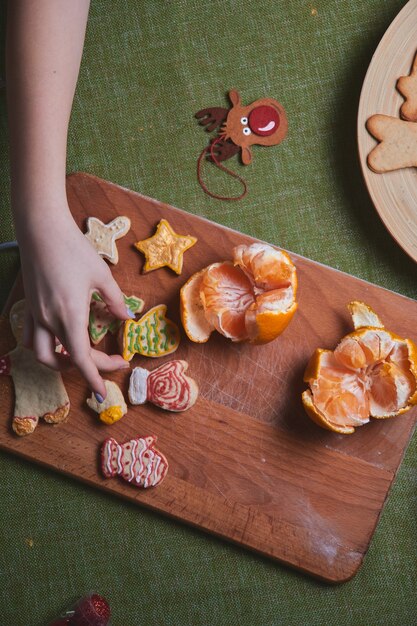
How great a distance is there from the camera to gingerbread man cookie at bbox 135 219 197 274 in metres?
1.32

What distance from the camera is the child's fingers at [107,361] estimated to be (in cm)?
123

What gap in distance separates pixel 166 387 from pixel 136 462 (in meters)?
0.16

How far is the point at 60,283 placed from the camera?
1.14 metres

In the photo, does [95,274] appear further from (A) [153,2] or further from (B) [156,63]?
(A) [153,2]

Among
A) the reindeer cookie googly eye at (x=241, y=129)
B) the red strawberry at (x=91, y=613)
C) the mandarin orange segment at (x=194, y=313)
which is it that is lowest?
the red strawberry at (x=91, y=613)

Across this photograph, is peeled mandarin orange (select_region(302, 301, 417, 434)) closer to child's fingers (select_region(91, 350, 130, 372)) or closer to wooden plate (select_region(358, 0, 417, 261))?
wooden plate (select_region(358, 0, 417, 261))

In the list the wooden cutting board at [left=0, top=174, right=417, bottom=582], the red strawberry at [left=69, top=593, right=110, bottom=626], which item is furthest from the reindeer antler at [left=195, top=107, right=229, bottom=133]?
the red strawberry at [left=69, top=593, right=110, bottom=626]

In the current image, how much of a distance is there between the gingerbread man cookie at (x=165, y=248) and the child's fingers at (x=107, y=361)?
0.64 ft

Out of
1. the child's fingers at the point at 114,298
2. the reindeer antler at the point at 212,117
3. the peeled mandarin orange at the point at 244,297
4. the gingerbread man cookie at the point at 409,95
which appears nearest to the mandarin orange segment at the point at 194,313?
the peeled mandarin orange at the point at 244,297

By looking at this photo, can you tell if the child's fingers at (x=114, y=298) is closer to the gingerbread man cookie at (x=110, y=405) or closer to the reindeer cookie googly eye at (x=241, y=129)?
the gingerbread man cookie at (x=110, y=405)

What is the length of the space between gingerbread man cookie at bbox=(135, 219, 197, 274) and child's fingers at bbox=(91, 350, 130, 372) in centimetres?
19

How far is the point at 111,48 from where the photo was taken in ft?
4.99

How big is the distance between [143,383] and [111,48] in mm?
808

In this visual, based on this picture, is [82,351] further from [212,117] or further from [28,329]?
[212,117]
